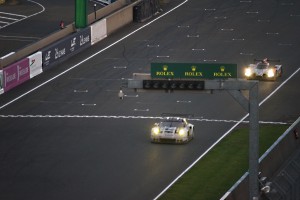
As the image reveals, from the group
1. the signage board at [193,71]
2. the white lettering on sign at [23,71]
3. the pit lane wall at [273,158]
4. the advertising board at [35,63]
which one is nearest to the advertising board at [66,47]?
the advertising board at [35,63]

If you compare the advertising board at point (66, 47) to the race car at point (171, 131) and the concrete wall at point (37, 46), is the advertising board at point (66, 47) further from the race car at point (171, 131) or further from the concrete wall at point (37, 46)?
the race car at point (171, 131)

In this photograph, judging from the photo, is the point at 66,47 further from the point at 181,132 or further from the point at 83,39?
the point at 181,132

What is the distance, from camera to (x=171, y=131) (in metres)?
74.7

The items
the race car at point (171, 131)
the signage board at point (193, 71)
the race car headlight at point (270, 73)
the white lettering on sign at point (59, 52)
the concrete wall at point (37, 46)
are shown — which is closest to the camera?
the signage board at point (193, 71)

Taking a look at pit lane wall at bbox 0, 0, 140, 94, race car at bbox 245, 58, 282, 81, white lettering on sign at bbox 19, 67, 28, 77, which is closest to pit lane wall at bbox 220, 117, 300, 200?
race car at bbox 245, 58, 282, 81

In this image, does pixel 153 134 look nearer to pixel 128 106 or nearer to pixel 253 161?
pixel 128 106

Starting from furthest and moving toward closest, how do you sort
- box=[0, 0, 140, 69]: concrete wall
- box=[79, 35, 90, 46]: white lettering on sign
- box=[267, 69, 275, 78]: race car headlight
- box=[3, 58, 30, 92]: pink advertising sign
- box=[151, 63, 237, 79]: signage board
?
box=[79, 35, 90, 46]: white lettering on sign
box=[0, 0, 140, 69]: concrete wall
box=[267, 69, 275, 78]: race car headlight
box=[3, 58, 30, 92]: pink advertising sign
box=[151, 63, 237, 79]: signage board

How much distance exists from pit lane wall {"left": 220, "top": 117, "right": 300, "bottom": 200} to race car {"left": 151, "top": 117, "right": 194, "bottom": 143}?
762cm

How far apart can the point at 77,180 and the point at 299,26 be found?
50.0 metres

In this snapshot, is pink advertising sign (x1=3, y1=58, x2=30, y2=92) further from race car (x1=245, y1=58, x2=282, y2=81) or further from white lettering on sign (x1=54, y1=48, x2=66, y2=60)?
race car (x1=245, y1=58, x2=282, y2=81)

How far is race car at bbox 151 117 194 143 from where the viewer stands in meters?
74.8

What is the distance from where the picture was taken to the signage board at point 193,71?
182 ft

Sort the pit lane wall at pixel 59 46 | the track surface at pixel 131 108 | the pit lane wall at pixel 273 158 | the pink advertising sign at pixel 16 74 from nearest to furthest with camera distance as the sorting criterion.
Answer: the pit lane wall at pixel 273 158, the track surface at pixel 131 108, the pink advertising sign at pixel 16 74, the pit lane wall at pixel 59 46

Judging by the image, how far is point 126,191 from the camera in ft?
213
